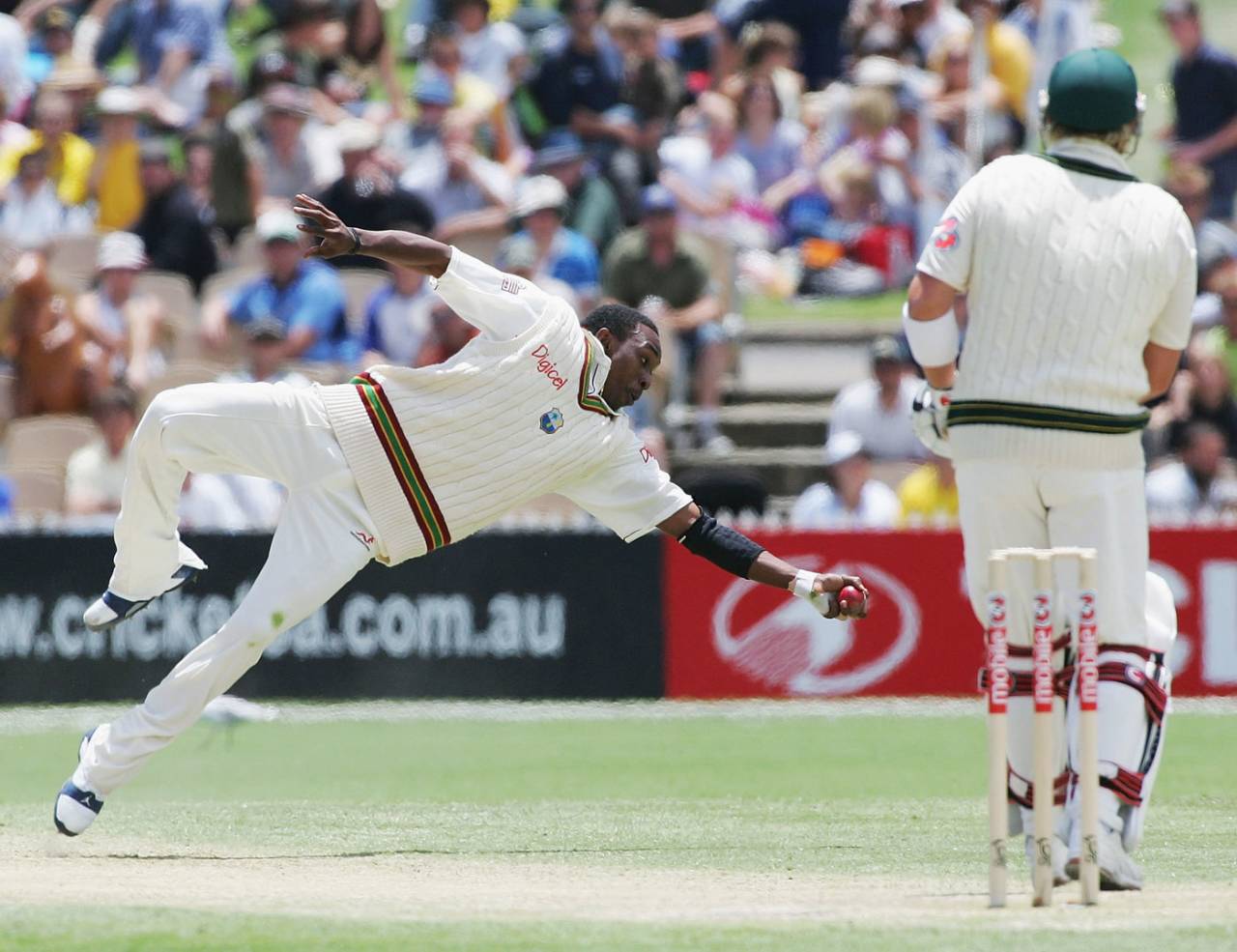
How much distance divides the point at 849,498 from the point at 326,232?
7136 mm

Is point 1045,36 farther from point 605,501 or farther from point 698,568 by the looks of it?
point 605,501

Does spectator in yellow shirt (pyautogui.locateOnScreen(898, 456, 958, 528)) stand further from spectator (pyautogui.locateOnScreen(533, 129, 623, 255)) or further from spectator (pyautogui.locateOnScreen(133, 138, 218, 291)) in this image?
spectator (pyautogui.locateOnScreen(133, 138, 218, 291))

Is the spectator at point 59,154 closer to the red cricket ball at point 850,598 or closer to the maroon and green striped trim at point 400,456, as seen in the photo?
the maroon and green striped trim at point 400,456

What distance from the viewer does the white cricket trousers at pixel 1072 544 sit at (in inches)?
234

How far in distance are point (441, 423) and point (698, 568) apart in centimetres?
583

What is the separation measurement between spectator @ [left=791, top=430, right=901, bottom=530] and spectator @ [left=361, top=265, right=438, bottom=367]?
2.86 meters

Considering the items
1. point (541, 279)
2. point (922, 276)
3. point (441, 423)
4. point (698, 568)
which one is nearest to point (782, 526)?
point (698, 568)

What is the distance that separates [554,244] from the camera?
48.9 feet

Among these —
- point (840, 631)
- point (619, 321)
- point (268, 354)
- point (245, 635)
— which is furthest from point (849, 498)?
point (245, 635)

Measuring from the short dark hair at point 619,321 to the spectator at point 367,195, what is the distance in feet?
25.6

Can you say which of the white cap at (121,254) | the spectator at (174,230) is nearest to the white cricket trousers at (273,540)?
the white cap at (121,254)

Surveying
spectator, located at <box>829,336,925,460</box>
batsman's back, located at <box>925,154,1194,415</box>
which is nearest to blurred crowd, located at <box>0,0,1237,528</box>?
spectator, located at <box>829,336,925,460</box>

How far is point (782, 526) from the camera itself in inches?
500

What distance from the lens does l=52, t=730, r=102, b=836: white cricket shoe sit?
680cm
